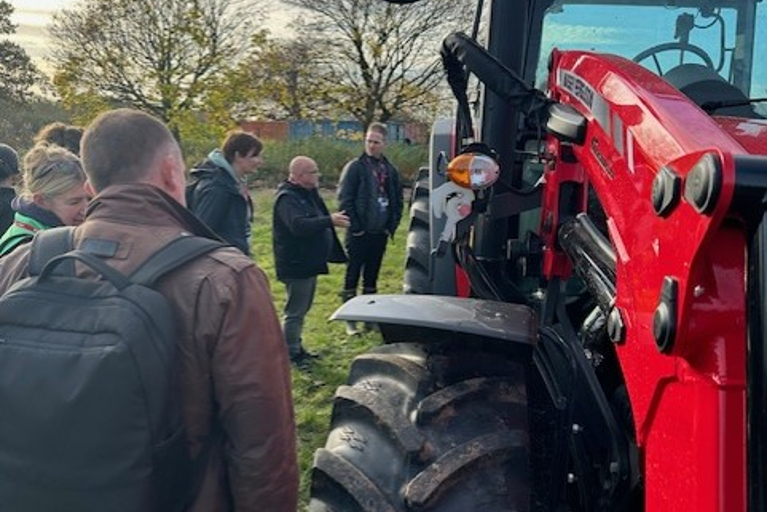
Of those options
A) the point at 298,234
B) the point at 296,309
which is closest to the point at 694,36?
the point at 298,234

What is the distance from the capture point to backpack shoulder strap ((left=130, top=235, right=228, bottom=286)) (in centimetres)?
196

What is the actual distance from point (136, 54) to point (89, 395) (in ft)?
55.2

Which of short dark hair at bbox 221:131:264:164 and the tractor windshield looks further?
short dark hair at bbox 221:131:264:164

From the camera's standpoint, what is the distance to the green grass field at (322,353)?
4691 mm

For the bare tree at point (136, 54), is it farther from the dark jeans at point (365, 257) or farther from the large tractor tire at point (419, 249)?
the large tractor tire at point (419, 249)

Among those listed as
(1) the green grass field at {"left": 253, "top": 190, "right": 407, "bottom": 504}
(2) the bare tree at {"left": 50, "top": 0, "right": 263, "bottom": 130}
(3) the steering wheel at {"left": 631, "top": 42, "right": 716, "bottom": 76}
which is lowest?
(1) the green grass field at {"left": 253, "top": 190, "right": 407, "bottom": 504}

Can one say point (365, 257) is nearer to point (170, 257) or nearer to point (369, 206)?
point (369, 206)

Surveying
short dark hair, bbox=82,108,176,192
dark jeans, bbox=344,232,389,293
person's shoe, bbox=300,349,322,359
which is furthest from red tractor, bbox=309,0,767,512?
dark jeans, bbox=344,232,389,293

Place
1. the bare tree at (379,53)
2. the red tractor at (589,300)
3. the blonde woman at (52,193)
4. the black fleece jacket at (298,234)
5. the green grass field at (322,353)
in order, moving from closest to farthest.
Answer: the red tractor at (589,300), the blonde woman at (52,193), the green grass field at (322,353), the black fleece jacket at (298,234), the bare tree at (379,53)

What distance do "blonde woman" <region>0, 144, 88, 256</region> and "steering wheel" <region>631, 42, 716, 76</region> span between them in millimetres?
2170

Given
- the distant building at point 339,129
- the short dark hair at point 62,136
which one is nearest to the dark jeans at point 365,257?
the short dark hair at point 62,136

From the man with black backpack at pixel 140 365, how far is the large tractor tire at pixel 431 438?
17cm

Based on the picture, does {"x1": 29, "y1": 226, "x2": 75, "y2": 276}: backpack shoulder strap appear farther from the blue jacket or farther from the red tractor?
the blue jacket

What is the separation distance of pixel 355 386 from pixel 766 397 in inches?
50.9
